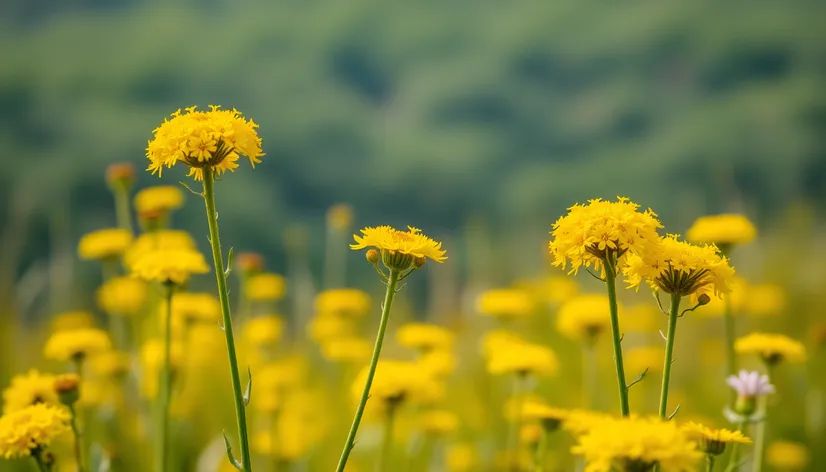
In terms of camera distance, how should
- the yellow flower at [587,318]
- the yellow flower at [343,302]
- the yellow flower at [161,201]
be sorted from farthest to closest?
the yellow flower at [343,302] → the yellow flower at [161,201] → the yellow flower at [587,318]

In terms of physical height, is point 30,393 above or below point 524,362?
below

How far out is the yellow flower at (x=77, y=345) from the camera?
1.32 meters

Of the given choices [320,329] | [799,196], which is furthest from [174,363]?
[799,196]

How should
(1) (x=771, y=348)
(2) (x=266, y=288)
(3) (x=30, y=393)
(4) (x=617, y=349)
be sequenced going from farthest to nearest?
(2) (x=266, y=288) → (1) (x=771, y=348) → (3) (x=30, y=393) → (4) (x=617, y=349)

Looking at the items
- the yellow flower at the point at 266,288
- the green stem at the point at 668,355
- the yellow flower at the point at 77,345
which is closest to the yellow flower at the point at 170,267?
A: the yellow flower at the point at 77,345

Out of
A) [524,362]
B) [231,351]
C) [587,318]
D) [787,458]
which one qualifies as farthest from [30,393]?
[787,458]

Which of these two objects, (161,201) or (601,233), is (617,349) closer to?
(601,233)

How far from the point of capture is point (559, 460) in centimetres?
205

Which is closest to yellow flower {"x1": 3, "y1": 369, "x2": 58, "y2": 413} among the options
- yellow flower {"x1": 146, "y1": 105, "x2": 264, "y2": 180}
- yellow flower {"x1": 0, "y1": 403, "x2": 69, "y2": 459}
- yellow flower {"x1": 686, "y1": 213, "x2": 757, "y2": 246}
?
yellow flower {"x1": 0, "y1": 403, "x2": 69, "y2": 459}

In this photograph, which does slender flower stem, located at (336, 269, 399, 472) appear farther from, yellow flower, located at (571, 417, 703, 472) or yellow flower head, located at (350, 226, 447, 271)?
yellow flower, located at (571, 417, 703, 472)

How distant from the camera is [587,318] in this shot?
1562mm

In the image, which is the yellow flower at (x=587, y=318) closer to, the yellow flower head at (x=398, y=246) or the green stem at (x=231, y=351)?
the yellow flower head at (x=398, y=246)

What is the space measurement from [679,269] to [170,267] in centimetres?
74

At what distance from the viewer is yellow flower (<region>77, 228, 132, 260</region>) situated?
68.2 inches
